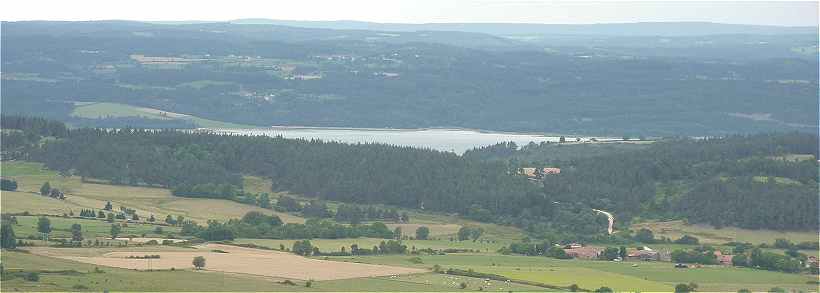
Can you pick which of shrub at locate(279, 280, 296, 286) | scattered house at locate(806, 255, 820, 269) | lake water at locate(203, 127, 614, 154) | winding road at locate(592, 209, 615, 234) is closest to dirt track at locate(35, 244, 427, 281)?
shrub at locate(279, 280, 296, 286)

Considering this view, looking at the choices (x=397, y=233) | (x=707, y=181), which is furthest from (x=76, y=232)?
(x=707, y=181)

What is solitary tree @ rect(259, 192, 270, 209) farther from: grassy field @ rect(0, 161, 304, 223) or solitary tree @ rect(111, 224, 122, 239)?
solitary tree @ rect(111, 224, 122, 239)

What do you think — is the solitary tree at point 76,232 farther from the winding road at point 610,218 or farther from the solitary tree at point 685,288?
the winding road at point 610,218

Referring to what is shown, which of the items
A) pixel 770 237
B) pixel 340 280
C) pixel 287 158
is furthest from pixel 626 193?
pixel 340 280

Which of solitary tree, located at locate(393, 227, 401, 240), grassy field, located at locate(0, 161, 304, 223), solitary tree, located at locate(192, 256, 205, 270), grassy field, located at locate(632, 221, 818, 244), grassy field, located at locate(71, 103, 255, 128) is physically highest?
grassy field, located at locate(71, 103, 255, 128)

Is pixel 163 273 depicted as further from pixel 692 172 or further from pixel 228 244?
pixel 692 172
